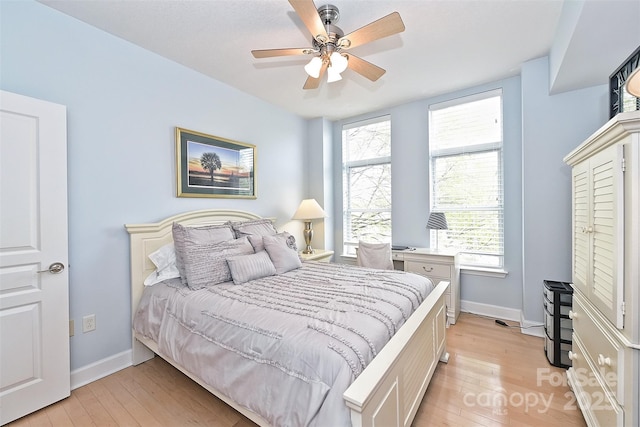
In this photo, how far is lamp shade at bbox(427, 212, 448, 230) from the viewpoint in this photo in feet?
10.7

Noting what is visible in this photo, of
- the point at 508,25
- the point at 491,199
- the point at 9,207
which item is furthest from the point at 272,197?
the point at 508,25

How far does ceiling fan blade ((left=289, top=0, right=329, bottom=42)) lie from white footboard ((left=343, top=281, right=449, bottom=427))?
1.87 metres

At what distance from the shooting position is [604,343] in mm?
1353

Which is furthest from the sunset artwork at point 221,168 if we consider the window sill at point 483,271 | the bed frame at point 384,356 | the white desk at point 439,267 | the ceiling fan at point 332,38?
the window sill at point 483,271

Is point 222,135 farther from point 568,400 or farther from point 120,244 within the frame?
point 568,400

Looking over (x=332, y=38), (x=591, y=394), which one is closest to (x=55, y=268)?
(x=332, y=38)

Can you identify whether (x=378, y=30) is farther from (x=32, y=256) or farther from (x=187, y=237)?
(x=32, y=256)

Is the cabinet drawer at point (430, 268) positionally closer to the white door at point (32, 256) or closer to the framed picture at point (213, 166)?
the framed picture at point (213, 166)

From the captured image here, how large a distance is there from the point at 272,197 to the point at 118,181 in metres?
1.84

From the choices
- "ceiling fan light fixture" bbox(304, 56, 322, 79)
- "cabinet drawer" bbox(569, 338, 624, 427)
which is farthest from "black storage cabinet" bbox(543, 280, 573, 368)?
"ceiling fan light fixture" bbox(304, 56, 322, 79)

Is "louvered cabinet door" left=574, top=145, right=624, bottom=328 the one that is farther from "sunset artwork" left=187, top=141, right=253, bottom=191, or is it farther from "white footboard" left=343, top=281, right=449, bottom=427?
"sunset artwork" left=187, top=141, right=253, bottom=191

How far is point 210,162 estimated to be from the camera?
3.02 m

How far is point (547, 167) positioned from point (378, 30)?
7.47 ft

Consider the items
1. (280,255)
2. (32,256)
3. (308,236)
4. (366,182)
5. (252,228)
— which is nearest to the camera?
(32,256)
